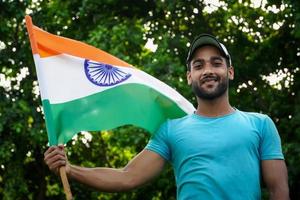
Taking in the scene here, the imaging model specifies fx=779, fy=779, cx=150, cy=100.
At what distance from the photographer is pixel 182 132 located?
13.9ft

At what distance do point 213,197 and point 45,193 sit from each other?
11.5 m

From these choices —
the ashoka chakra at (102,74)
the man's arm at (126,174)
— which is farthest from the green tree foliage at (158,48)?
the man's arm at (126,174)

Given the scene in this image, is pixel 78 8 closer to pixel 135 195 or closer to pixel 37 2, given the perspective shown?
pixel 37 2

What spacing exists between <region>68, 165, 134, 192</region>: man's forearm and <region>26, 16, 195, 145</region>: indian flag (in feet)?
1.47

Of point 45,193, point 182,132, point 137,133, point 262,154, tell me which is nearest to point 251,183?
point 262,154

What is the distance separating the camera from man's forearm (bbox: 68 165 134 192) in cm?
429

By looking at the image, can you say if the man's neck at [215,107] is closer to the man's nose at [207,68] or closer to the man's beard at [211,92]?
the man's beard at [211,92]

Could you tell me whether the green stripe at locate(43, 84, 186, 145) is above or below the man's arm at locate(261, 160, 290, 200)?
above

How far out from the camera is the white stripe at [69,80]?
15.6ft

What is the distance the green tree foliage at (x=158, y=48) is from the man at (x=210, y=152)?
6572 mm

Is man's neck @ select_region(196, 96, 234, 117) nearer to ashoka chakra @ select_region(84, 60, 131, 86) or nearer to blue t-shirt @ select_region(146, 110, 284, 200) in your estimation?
blue t-shirt @ select_region(146, 110, 284, 200)

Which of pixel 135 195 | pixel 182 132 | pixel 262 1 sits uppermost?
pixel 262 1

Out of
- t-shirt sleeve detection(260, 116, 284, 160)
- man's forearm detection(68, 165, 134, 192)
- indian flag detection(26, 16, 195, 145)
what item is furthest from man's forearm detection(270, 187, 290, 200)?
indian flag detection(26, 16, 195, 145)

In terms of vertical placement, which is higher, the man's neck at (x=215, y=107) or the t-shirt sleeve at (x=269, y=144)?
the man's neck at (x=215, y=107)
